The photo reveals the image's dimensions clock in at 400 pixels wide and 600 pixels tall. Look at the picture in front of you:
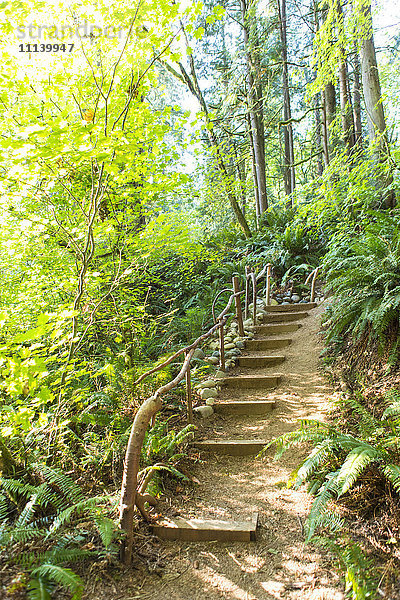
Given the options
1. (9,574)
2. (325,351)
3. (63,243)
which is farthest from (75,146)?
(325,351)

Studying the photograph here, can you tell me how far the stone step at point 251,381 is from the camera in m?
5.04

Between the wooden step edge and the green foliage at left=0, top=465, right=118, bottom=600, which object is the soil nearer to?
the green foliage at left=0, top=465, right=118, bottom=600

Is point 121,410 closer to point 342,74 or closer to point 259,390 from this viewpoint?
point 259,390

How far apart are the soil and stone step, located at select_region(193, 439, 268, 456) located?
0.08 meters

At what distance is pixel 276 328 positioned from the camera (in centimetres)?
696

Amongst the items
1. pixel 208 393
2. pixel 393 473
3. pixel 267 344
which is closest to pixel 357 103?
pixel 267 344

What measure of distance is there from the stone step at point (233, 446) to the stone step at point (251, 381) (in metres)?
1.43

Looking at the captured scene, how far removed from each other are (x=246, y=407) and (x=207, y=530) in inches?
78.1

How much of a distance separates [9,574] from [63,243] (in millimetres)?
4123

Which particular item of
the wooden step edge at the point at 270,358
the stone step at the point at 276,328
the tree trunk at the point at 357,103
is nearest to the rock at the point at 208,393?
the wooden step edge at the point at 270,358

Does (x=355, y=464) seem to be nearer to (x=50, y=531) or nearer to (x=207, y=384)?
(x=50, y=531)

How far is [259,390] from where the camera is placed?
5008 mm

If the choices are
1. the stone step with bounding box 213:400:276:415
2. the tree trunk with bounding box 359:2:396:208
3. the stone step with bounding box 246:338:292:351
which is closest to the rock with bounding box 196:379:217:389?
the stone step with bounding box 213:400:276:415

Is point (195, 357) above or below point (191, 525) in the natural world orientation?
above
